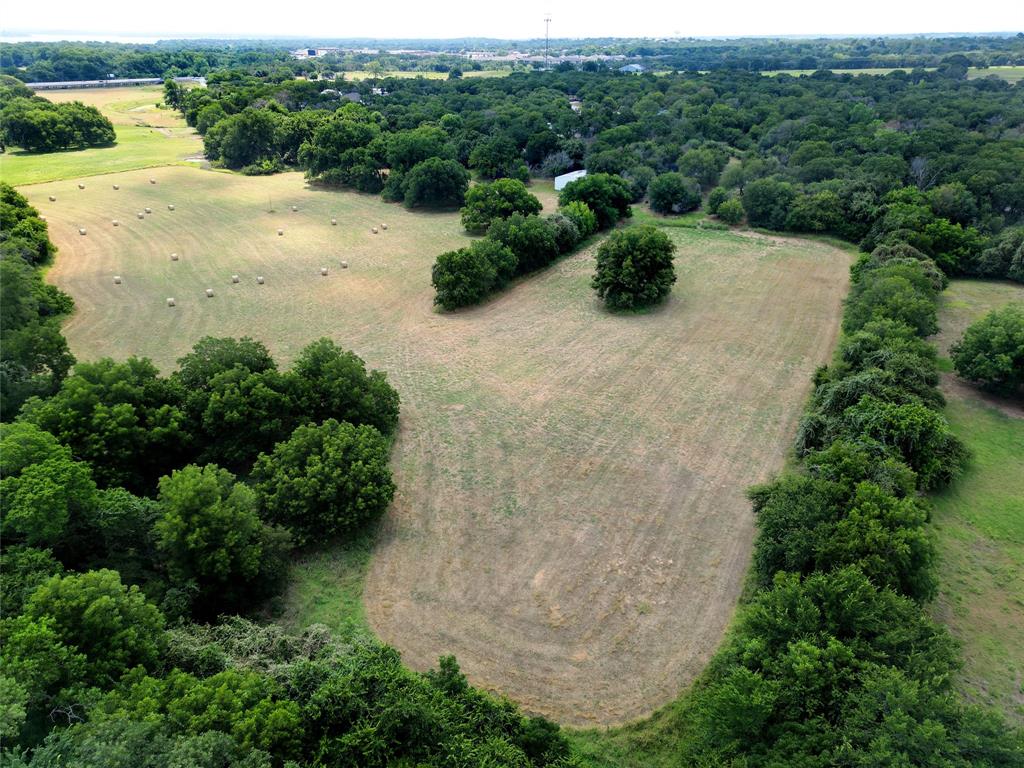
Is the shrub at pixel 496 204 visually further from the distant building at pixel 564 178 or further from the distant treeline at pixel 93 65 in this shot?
the distant treeline at pixel 93 65

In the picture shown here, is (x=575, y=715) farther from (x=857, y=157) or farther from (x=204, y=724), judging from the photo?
(x=857, y=157)

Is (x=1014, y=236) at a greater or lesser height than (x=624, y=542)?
greater

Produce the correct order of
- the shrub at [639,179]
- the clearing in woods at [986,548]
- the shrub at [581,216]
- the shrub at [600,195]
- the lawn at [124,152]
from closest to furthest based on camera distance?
1. the clearing in woods at [986,548]
2. the shrub at [581,216]
3. the shrub at [600,195]
4. the shrub at [639,179]
5. the lawn at [124,152]

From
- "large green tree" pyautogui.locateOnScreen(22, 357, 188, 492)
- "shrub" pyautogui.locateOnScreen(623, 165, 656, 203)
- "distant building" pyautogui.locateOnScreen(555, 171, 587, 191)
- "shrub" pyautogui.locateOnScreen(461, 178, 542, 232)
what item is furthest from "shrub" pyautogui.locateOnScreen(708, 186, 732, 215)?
"large green tree" pyautogui.locateOnScreen(22, 357, 188, 492)

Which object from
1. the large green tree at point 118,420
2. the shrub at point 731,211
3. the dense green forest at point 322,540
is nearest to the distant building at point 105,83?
the dense green forest at point 322,540

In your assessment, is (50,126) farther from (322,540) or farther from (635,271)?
(322,540)

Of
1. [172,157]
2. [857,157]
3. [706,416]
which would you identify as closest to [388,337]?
[706,416]
